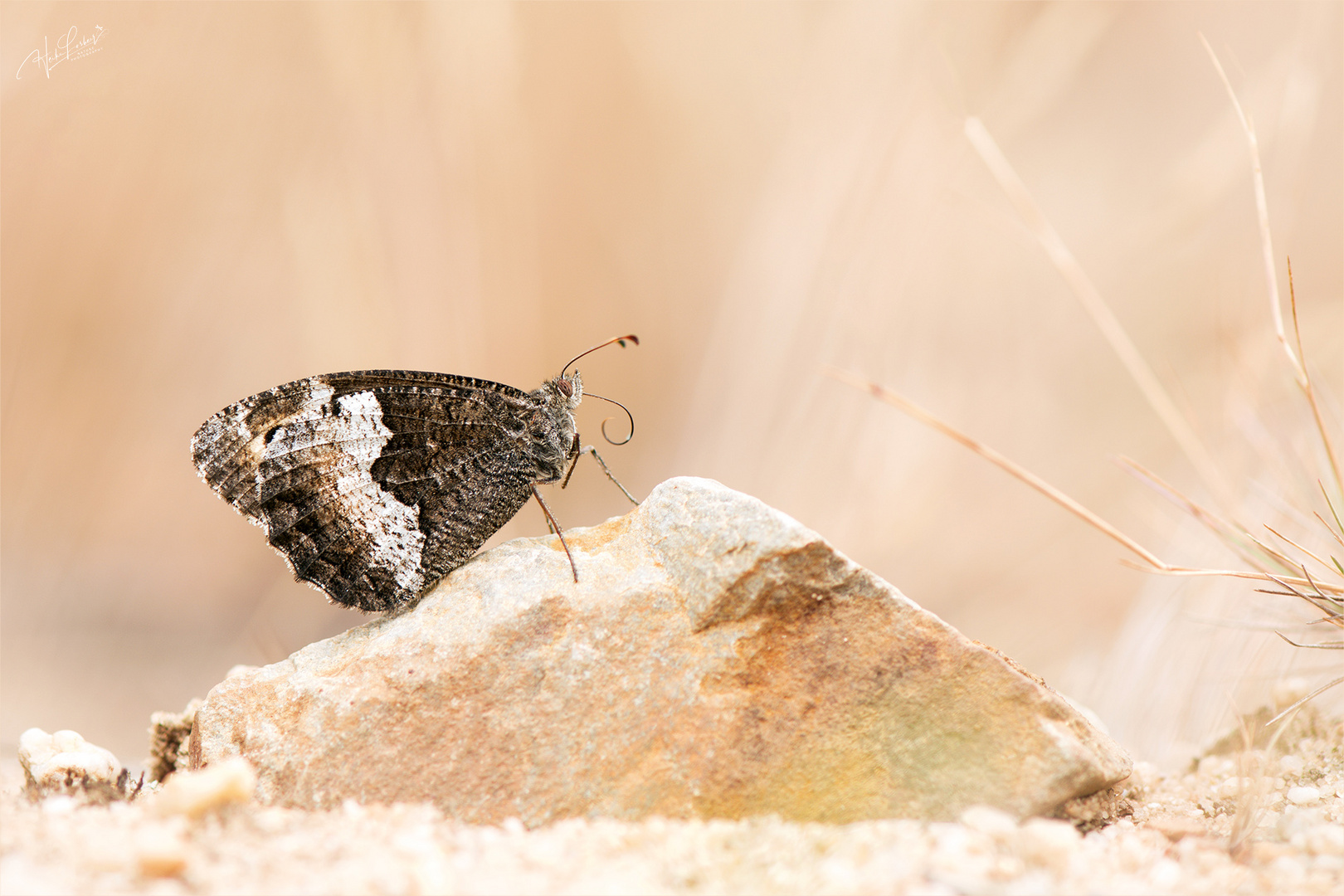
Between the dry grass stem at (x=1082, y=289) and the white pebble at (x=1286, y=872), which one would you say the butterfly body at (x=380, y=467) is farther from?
the white pebble at (x=1286, y=872)

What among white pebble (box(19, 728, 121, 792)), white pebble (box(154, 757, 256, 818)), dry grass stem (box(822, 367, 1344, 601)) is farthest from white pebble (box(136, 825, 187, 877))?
dry grass stem (box(822, 367, 1344, 601))

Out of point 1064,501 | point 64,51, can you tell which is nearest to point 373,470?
point 1064,501

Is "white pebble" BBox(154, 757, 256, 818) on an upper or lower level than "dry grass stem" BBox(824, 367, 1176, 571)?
lower

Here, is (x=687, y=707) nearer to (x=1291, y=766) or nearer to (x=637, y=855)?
(x=637, y=855)

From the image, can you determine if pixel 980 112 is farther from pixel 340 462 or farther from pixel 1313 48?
pixel 340 462

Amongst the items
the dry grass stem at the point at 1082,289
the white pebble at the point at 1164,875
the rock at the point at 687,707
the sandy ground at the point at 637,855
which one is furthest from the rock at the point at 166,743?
the dry grass stem at the point at 1082,289

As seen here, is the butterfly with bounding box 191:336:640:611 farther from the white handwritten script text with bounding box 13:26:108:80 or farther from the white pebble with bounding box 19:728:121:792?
the white handwritten script text with bounding box 13:26:108:80
